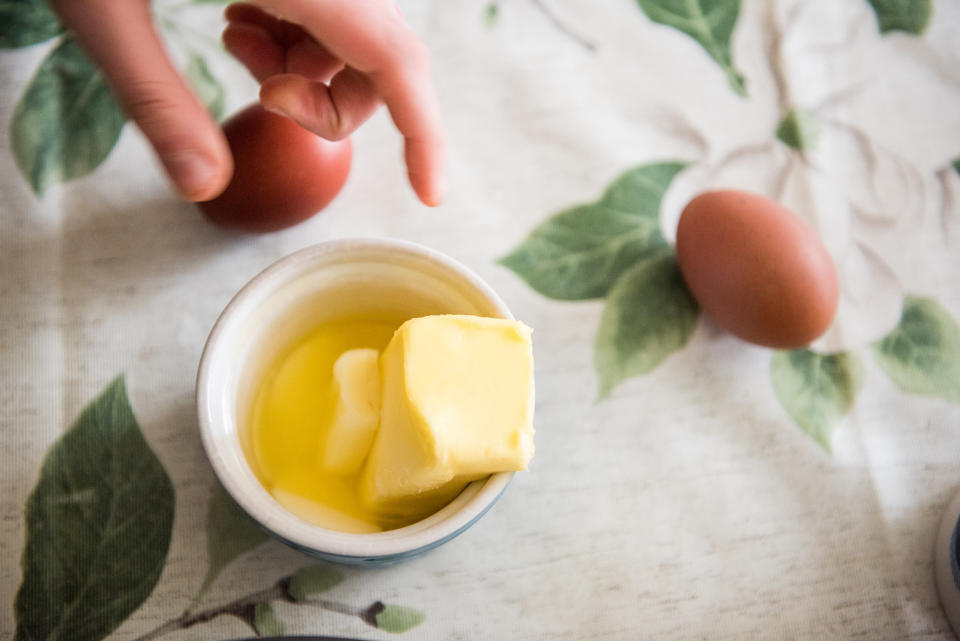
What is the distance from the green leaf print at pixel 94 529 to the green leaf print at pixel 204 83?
1.05ft

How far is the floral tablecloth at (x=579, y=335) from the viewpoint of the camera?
1.97 feet

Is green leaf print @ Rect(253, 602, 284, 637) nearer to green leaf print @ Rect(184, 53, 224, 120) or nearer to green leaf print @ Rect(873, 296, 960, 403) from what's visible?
green leaf print @ Rect(184, 53, 224, 120)

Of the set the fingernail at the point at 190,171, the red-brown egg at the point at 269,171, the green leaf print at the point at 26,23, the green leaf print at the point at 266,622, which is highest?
the fingernail at the point at 190,171

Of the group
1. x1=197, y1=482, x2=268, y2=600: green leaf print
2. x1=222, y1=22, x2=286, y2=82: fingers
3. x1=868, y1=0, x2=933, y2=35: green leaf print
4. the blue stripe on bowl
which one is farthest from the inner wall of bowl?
x1=868, y1=0, x2=933, y2=35: green leaf print

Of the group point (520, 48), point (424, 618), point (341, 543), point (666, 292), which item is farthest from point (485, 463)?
point (520, 48)

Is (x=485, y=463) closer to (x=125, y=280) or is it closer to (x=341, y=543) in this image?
Answer: (x=341, y=543)

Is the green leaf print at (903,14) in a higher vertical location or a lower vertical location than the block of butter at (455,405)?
lower

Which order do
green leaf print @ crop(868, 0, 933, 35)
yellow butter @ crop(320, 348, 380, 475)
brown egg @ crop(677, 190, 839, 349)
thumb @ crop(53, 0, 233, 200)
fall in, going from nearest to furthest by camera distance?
thumb @ crop(53, 0, 233, 200), yellow butter @ crop(320, 348, 380, 475), brown egg @ crop(677, 190, 839, 349), green leaf print @ crop(868, 0, 933, 35)

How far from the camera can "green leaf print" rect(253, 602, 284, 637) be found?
58 cm

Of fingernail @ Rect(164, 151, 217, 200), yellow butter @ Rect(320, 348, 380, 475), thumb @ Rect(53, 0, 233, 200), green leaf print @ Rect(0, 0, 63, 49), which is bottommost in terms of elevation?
yellow butter @ Rect(320, 348, 380, 475)

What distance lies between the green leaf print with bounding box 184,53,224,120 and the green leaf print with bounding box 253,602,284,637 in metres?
0.50

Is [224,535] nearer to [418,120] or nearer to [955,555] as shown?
[418,120]

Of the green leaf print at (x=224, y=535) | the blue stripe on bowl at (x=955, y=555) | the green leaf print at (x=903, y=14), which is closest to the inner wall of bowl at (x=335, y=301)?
the green leaf print at (x=224, y=535)

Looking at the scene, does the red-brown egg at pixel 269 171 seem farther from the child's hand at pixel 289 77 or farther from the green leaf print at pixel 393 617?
the green leaf print at pixel 393 617
